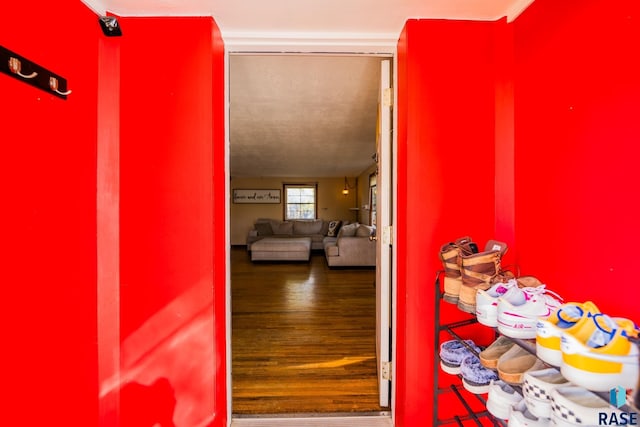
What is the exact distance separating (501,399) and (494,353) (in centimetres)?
16

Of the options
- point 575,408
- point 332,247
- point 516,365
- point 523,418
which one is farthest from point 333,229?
point 575,408

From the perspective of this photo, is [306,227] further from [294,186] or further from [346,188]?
[346,188]

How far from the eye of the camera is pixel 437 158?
1444 mm

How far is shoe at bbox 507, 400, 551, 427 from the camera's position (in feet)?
2.89

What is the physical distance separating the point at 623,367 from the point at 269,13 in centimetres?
172

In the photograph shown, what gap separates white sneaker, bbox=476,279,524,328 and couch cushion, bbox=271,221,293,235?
743 centimetres

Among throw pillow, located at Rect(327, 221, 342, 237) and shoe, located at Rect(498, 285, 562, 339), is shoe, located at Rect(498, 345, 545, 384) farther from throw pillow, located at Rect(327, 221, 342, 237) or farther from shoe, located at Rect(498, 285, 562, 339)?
throw pillow, located at Rect(327, 221, 342, 237)

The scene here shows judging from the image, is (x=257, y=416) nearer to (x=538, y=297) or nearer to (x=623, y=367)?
(x=538, y=297)

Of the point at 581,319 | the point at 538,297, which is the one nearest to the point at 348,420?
the point at 538,297

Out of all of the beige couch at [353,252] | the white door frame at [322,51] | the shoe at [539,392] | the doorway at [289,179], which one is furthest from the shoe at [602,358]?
the beige couch at [353,252]

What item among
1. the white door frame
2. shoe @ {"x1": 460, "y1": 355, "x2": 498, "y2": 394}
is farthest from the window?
shoe @ {"x1": 460, "y1": 355, "x2": 498, "y2": 394}

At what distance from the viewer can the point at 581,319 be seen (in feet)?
2.53

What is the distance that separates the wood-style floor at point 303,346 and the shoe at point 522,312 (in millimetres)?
1226

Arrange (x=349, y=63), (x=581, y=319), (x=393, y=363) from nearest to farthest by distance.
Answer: (x=581, y=319), (x=393, y=363), (x=349, y=63)
